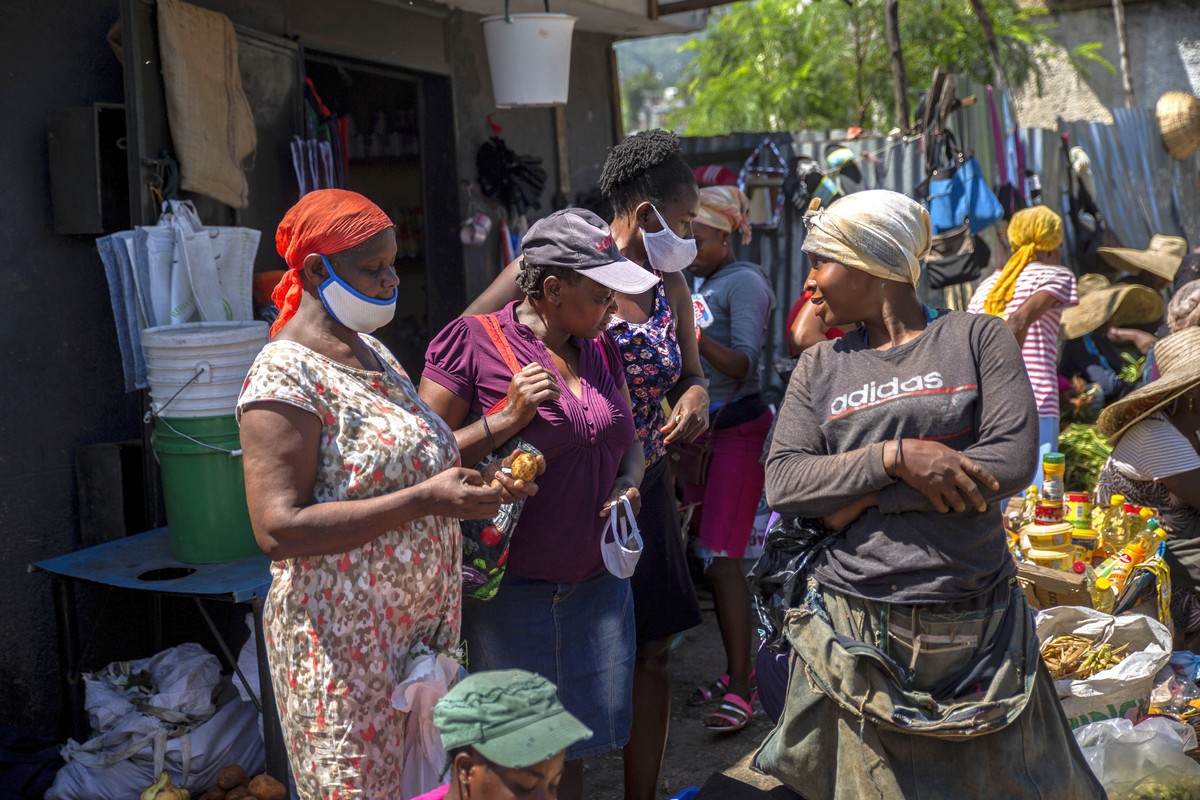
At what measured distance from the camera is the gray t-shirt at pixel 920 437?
2.62 meters

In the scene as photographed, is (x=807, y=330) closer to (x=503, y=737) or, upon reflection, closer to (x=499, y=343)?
(x=499, y=343)

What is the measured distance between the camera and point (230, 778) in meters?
3.64

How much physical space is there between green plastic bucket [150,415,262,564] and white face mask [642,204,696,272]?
145 centimetres

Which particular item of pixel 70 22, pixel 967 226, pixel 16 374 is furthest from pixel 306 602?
pixel 967 226

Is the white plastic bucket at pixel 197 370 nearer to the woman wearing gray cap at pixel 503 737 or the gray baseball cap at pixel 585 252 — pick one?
the gray baseball cap at pixel 585 252

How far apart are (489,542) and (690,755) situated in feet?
6.54

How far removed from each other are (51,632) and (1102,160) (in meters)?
10.3

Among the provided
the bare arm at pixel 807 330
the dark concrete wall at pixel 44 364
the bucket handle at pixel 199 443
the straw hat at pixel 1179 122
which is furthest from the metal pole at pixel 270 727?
the straw hat at pixel 1179 122

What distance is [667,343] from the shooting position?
11.8 feet

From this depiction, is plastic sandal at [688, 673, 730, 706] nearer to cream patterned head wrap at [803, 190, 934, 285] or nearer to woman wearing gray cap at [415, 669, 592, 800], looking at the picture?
cream patterned head wrap at [803, 190, 934, 285]

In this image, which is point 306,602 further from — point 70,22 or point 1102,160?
point 1102,160

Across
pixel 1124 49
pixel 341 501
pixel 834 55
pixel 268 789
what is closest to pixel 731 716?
pixel 268 789

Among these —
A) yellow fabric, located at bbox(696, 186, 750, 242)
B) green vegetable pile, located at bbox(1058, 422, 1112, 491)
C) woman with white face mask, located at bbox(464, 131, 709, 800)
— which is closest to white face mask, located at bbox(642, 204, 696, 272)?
woman with white face mask, located at bbox(464, 131, 709, 800)

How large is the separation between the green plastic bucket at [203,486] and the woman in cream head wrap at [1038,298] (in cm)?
402
